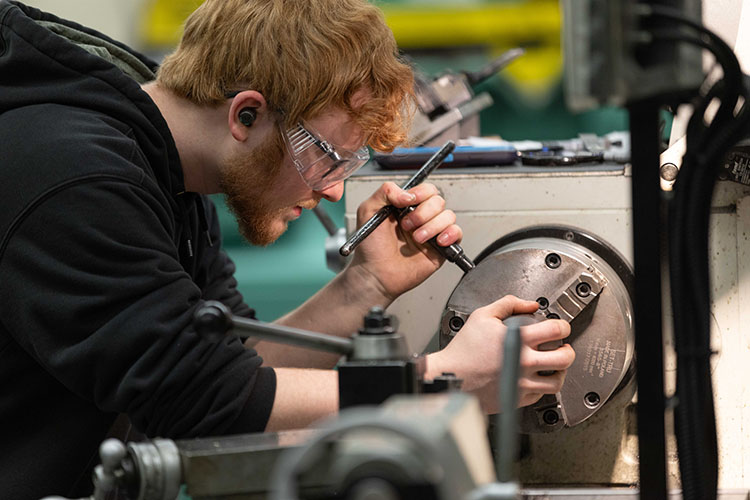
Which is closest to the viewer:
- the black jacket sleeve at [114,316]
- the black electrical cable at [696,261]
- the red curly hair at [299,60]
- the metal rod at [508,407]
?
the metal rod at [508,407]

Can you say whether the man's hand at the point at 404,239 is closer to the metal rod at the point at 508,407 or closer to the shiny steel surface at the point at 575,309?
the shiny steel surface at the point at 575,309

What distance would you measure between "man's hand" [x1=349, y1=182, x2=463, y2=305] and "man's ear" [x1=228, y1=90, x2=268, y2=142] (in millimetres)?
208

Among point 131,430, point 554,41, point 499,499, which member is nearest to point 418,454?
point 499,499

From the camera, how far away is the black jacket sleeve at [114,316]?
1.01 m

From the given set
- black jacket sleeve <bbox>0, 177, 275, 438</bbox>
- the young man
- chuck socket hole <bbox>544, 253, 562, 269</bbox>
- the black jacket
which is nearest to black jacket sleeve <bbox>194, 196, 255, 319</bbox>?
the young man

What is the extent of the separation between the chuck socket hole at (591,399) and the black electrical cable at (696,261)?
0.46 meters

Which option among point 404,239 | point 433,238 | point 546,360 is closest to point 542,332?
point 546,360

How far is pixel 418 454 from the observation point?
471mm

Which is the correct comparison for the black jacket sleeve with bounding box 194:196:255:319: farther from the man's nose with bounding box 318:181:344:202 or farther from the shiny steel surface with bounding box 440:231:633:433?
the shiny steel surface with bounding box 440:231:633:433

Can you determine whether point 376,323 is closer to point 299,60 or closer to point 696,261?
point 696,261

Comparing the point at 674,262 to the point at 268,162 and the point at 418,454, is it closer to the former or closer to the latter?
the point at 418,454

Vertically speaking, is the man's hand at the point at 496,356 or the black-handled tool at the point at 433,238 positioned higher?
the black-handled tool at the point at 433,238

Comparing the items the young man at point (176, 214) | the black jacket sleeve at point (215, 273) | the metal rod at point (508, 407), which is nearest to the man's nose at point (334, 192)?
the young man at point (176, 214)

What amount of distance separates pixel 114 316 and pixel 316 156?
0.39 metres
